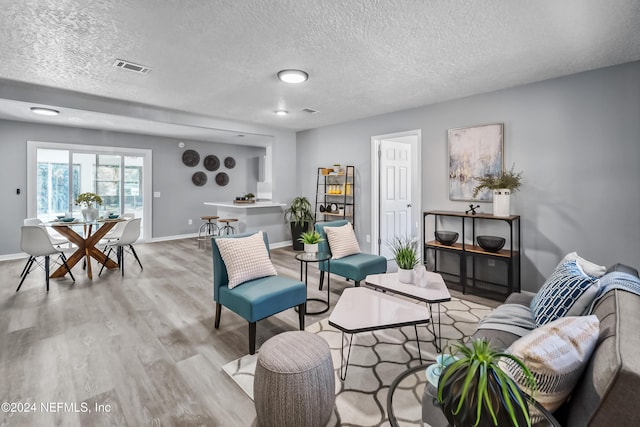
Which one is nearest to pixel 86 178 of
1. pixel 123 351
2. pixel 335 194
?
pixel 335 194

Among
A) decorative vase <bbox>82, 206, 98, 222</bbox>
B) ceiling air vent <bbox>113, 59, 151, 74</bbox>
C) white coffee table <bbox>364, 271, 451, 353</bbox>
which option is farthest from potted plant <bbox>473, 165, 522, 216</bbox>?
decorative vase <bbox>82, 206, 98, 222</bbox>

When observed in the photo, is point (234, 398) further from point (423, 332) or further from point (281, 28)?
point (281, 28)

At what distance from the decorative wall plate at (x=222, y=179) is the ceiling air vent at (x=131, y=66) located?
16.2 feet

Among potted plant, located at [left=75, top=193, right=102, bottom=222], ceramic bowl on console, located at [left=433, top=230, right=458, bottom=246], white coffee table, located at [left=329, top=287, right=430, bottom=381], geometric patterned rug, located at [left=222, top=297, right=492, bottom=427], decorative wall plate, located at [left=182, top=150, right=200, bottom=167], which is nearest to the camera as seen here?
geometric patterned rug, located at [left=222, top=297, right=492, bottom=427]

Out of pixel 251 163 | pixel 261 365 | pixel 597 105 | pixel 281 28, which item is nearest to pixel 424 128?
pixel 597 105

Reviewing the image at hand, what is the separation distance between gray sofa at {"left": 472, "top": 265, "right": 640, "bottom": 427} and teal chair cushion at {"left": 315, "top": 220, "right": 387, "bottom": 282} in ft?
7.29

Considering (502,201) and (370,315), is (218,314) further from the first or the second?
(502,201)

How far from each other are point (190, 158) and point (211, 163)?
21.3 inches

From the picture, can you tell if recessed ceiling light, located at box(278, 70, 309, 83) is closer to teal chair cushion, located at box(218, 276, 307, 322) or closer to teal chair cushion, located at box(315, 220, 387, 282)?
teal chair cushion, located at box(315, 220, 387, 282)

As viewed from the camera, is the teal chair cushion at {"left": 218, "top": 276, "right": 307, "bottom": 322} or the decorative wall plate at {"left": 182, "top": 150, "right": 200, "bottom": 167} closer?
the teal chair cushion at {"left": 218, "top": 276, "right": 307, "bottom": 322}

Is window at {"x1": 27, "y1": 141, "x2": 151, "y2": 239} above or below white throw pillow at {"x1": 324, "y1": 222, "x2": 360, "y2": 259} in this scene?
above

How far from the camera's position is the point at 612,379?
89 centimetres

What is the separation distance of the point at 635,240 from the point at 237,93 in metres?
4.64

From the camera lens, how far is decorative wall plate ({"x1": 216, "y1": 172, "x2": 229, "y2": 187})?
26.5ft
